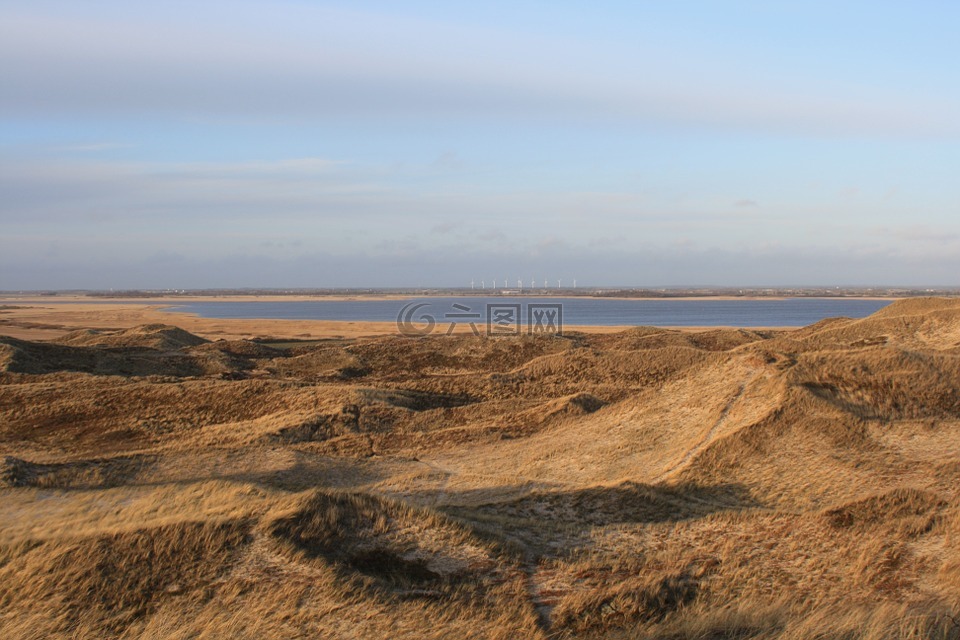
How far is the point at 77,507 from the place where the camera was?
12.5 metres

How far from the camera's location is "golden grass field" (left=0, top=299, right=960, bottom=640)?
7.90 meters

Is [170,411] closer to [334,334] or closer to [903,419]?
[903,419]

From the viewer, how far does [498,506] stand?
1196cm

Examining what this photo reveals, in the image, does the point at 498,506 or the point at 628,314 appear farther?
the point at 628,314

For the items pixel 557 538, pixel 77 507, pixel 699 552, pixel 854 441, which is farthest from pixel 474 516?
pixel 854 441

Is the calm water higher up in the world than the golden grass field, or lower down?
lower down

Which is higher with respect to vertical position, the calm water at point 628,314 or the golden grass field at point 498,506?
the golden grass field at point 498,506

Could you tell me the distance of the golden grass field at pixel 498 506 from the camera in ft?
25.9

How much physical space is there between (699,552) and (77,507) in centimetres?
928

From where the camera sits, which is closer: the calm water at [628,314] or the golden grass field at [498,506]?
the golden grass field at [498,506]

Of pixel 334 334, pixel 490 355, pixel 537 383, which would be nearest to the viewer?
pixel 537 383

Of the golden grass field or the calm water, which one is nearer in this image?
the golden grass field

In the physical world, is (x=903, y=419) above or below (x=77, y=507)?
above

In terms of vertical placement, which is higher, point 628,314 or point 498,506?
point 498,506
